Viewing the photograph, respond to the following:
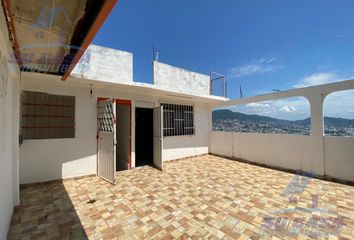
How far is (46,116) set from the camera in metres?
3.83

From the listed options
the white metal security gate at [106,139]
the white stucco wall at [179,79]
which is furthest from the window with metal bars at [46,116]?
the white stucco wall at [179,79]

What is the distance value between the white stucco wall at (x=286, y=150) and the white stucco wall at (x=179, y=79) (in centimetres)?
228

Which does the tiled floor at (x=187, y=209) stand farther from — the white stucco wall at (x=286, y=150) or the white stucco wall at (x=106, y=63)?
the white stucco wall at (x=106, y=63)

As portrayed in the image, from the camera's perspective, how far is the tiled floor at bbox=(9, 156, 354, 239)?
6.83 ft

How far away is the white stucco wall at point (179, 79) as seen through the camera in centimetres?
590

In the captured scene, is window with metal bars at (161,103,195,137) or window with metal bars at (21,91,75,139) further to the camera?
window with metal bars at (161,103,195,137)

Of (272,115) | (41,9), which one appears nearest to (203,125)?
(272,115)

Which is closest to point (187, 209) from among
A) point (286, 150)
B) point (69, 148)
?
point (69, 148)

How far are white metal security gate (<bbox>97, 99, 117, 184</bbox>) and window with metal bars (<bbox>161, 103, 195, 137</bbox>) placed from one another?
2235mm

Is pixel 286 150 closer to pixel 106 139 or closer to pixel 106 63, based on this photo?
pixel 106 139

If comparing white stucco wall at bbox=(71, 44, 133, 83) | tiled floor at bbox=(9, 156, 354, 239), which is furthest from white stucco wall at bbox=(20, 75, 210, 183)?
white stucco wall at bbox=(71, 44, 133, 83)

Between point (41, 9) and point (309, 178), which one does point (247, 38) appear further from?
point (41, 9)

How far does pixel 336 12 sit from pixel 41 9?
5.07 m

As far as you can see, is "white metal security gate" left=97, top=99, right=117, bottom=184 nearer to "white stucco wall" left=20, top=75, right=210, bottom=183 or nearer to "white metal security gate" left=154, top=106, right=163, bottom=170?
"white stucco wall" left=20, top=75, right=210, bottom=183
